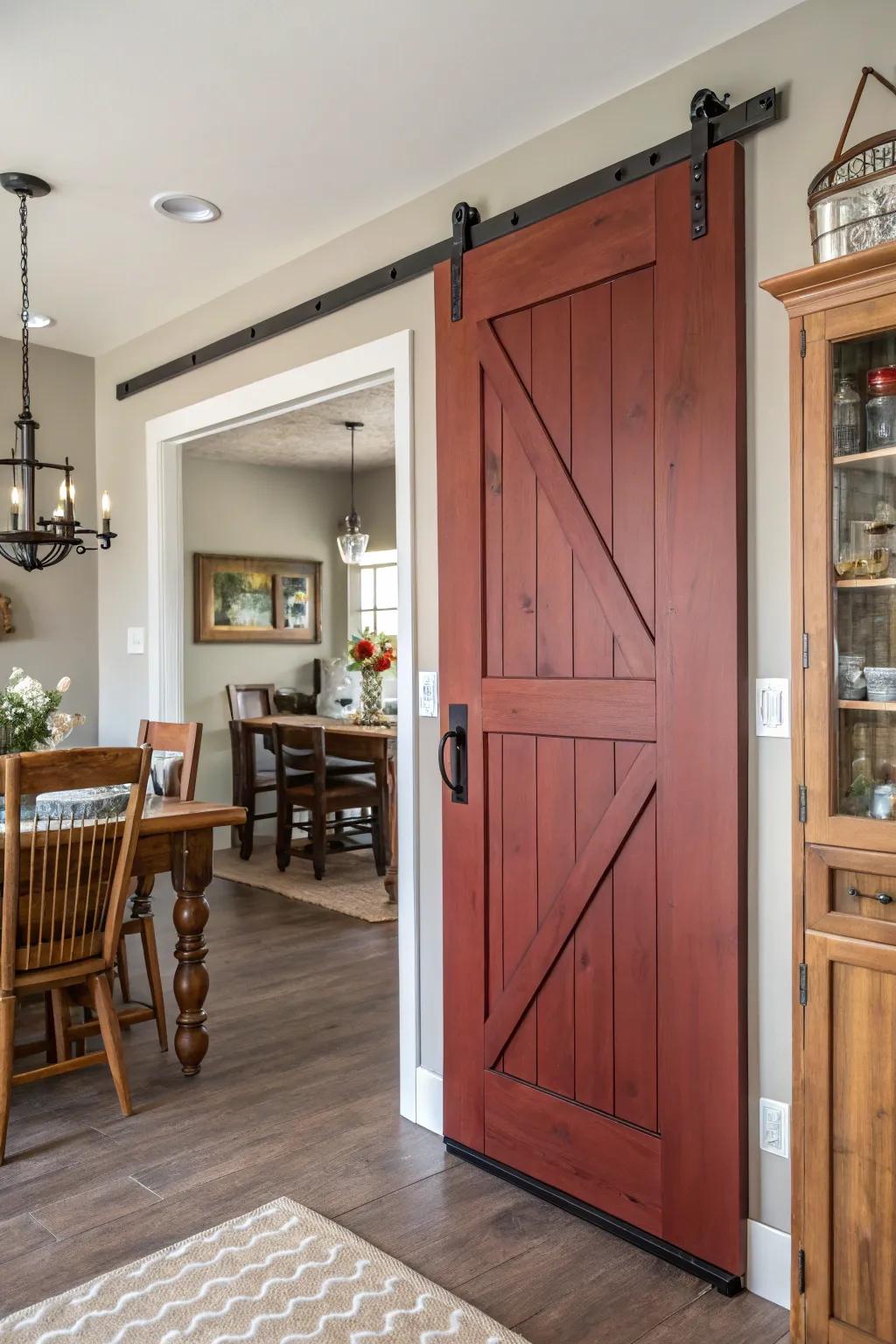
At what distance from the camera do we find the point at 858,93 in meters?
1.93

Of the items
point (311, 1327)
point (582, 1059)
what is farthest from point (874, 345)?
point (311, 1327)

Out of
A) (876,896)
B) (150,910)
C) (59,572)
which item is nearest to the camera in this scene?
(876,896)

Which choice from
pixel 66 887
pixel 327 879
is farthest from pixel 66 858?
pixel 327 879

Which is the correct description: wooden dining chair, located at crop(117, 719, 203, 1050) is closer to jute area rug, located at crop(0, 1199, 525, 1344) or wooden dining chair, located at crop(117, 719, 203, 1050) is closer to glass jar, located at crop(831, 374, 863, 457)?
jute area rug, located at crop(0, 1199, 525, 1344)

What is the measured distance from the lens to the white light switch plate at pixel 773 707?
213 centimetres

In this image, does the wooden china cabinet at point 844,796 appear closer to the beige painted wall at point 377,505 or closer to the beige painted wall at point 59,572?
the beige painted wall at point 59,572

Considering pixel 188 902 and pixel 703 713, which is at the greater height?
pixel 703 713

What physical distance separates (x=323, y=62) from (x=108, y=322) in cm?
232

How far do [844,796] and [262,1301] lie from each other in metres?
1.54

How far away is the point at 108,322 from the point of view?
14.5 feet

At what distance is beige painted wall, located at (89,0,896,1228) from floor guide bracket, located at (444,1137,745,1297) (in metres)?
0.16

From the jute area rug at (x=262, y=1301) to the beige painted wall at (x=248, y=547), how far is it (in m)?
4.69

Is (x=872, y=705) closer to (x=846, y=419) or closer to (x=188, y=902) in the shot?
(x=846, y=419)

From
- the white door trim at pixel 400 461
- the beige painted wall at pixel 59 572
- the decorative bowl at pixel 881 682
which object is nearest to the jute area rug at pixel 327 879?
the beige painted wall at pixel 59 572
